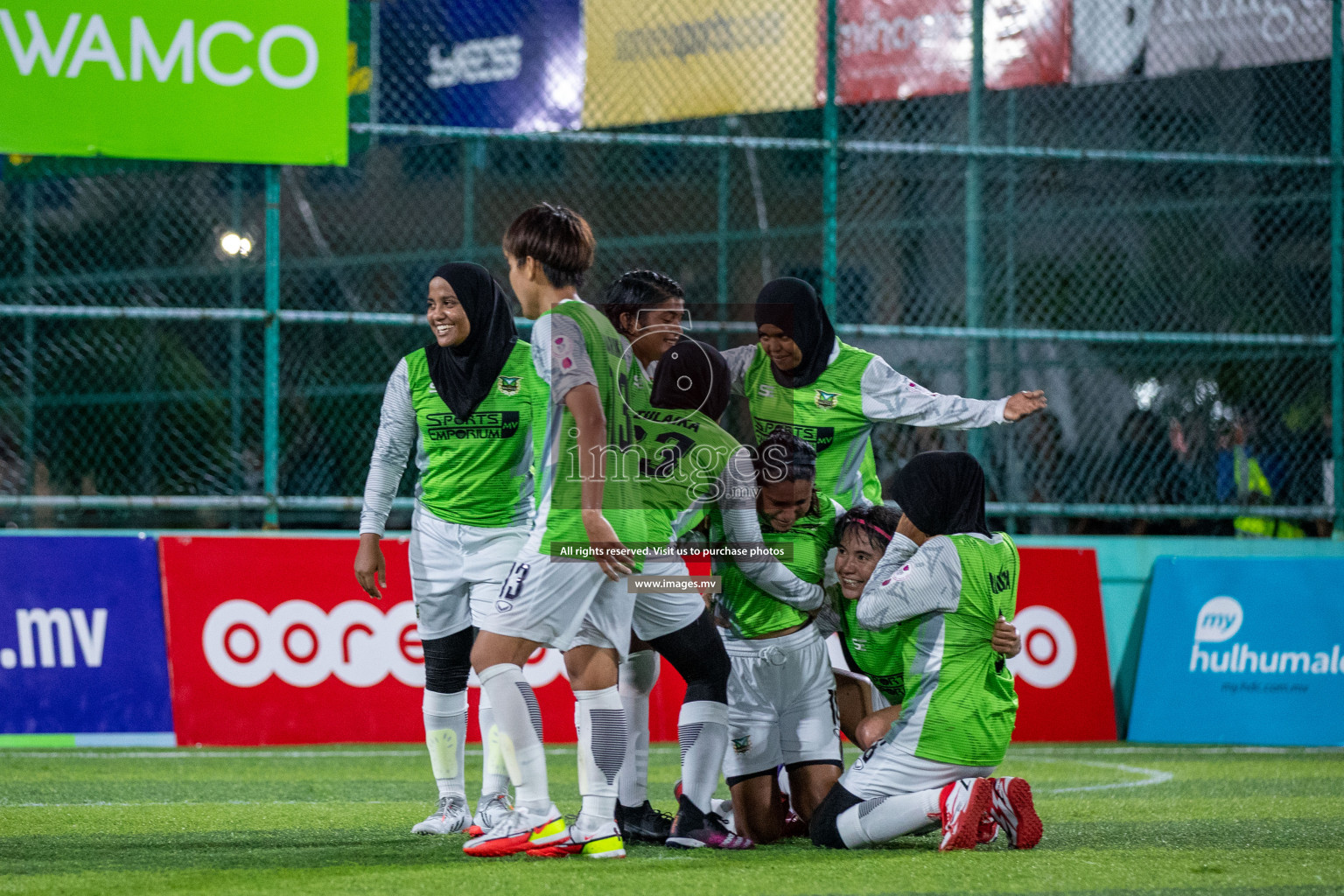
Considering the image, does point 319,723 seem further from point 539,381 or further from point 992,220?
point 992,220

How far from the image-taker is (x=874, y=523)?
17.4 feet

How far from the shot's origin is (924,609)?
4.88 m

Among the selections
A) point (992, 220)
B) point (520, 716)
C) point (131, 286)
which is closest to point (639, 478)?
point (520, 716)

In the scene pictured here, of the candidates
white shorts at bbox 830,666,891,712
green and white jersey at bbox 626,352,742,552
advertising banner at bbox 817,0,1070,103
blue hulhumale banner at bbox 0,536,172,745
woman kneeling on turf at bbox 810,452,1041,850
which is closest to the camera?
woman kneeling on turf at bbox 810,452,1041,850

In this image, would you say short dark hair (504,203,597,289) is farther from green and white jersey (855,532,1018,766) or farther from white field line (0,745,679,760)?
white field line (0,745,679,760)

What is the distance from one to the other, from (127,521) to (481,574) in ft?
27.5

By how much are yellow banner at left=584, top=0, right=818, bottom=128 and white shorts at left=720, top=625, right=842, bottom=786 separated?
226 inches

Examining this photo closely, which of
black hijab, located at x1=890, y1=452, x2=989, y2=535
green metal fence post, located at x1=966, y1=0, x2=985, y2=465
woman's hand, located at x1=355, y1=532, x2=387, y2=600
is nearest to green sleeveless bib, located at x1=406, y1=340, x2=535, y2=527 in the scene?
woman's hand, located at x1=355, y1=532, x2=387, y2=600

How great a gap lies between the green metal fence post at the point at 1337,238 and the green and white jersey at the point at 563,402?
7.13 meters

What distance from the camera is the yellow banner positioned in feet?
33.4

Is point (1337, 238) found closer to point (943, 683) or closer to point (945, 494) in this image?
point (945, 494)

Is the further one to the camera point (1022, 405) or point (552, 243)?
point (1022, 405)

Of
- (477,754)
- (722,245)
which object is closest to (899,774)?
(477,754)

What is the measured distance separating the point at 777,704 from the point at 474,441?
1424 millimetres
